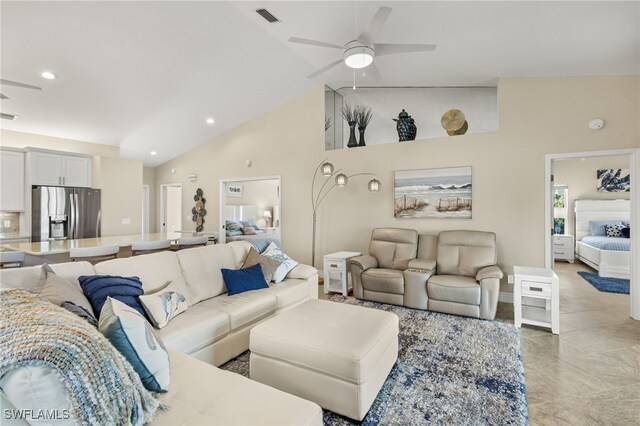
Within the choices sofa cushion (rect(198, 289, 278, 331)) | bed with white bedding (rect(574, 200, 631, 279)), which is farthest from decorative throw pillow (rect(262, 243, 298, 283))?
bed with white bedding (rect(574, 200, 631, 279))

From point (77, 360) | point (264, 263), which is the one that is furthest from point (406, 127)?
point (77, 360)

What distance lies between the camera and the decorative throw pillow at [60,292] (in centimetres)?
161

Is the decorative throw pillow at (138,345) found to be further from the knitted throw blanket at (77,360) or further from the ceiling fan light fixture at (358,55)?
the ceiling fan light fixture at (358,55)

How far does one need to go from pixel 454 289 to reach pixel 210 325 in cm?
270

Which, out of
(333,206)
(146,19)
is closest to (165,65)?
(146,19)

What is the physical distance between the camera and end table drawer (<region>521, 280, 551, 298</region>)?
3.21 m

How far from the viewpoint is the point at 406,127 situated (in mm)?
4887

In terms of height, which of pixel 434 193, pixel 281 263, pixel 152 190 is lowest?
pixel 281 263

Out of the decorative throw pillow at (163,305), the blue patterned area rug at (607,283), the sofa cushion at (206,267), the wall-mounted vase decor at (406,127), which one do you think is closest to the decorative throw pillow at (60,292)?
the decorative throw pillow at (163,305)

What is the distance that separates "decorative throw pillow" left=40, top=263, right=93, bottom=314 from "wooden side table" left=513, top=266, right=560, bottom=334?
12.5ft

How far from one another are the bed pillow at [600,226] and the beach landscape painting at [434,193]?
4.45 metres

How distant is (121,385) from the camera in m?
1.10

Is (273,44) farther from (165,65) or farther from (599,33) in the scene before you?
(599,33)

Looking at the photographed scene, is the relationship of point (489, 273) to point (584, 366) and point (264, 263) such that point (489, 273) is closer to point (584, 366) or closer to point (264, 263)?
point (584, 366)
